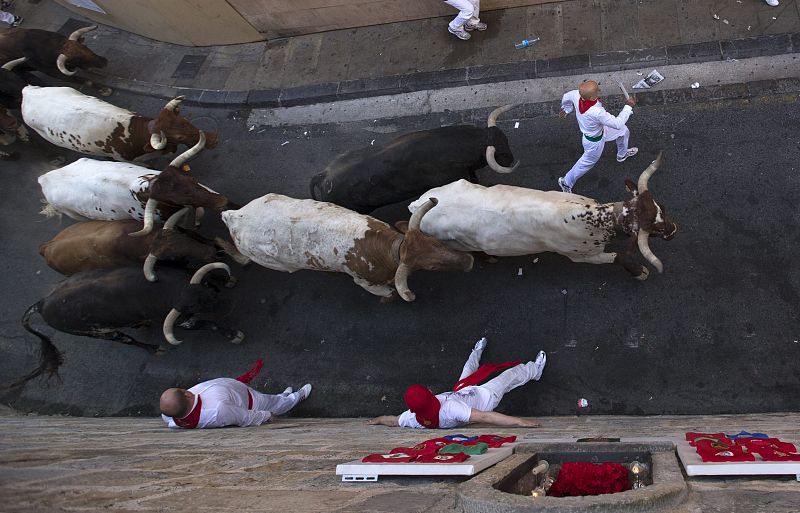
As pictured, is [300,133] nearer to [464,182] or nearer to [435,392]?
[464,182]

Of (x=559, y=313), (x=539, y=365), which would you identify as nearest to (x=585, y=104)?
(x=559, y=313)

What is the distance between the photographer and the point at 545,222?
5.82 m

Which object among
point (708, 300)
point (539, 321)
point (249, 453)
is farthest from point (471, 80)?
point (249, 453)

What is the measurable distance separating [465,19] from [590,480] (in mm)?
6843

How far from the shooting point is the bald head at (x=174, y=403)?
215 inches

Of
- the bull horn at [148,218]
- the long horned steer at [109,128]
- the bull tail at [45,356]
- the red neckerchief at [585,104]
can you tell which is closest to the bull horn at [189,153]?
the long horned steer at [109,128]

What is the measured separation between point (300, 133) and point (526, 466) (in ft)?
22.4

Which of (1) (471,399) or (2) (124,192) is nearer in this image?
(1) (471,399)

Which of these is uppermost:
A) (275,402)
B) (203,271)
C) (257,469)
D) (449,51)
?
(449,51)

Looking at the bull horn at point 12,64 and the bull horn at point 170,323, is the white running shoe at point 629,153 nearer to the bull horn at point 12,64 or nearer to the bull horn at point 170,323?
the bull horn at point 170,323

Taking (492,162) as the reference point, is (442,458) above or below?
below

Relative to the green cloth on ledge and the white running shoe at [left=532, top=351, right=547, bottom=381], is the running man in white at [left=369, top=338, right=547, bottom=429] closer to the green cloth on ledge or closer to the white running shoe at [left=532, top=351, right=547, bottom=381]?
the white running shoe at [left=532, top=351, right=547, bottom=381]

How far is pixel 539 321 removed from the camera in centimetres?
671

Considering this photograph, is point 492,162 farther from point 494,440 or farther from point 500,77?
point 494,440
